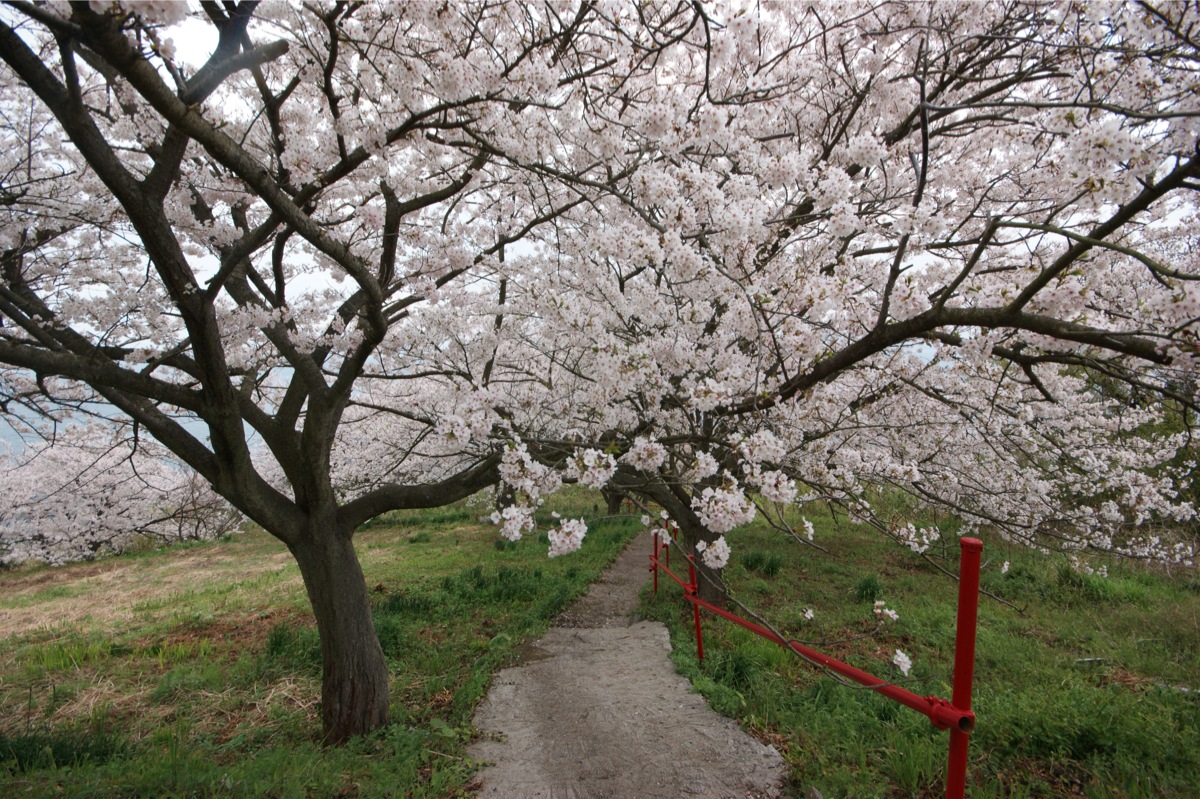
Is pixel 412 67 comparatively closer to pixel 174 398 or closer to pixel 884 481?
pixel 174 398

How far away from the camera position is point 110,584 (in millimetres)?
11234

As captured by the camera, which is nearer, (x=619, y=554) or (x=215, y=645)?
(x=215, y=645)

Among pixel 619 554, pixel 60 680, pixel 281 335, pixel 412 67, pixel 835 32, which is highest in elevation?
pixel 835 32

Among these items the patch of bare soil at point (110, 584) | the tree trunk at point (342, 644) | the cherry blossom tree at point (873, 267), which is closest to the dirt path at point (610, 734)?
the tree trunk at point (342, 644)

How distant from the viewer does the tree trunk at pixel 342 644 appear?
4.34 metres

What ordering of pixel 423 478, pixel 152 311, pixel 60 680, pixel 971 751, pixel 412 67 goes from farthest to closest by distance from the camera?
pixel 423 478, pixel 60 680, pixel 152 311, pixel 971 751, pixel 412 67

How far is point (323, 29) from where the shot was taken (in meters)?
3.46

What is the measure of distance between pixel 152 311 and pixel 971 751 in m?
6.86

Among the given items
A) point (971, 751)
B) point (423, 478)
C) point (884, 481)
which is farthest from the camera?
point (423, 478)

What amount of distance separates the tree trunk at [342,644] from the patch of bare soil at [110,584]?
18.0 feet

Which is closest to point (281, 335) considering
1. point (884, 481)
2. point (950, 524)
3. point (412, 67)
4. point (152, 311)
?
point (152, 311)

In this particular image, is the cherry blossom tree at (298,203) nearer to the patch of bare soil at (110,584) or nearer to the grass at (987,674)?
the grass at (987,674)

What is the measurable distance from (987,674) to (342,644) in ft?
18.3

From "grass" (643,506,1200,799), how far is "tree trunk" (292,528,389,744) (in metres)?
2.53
